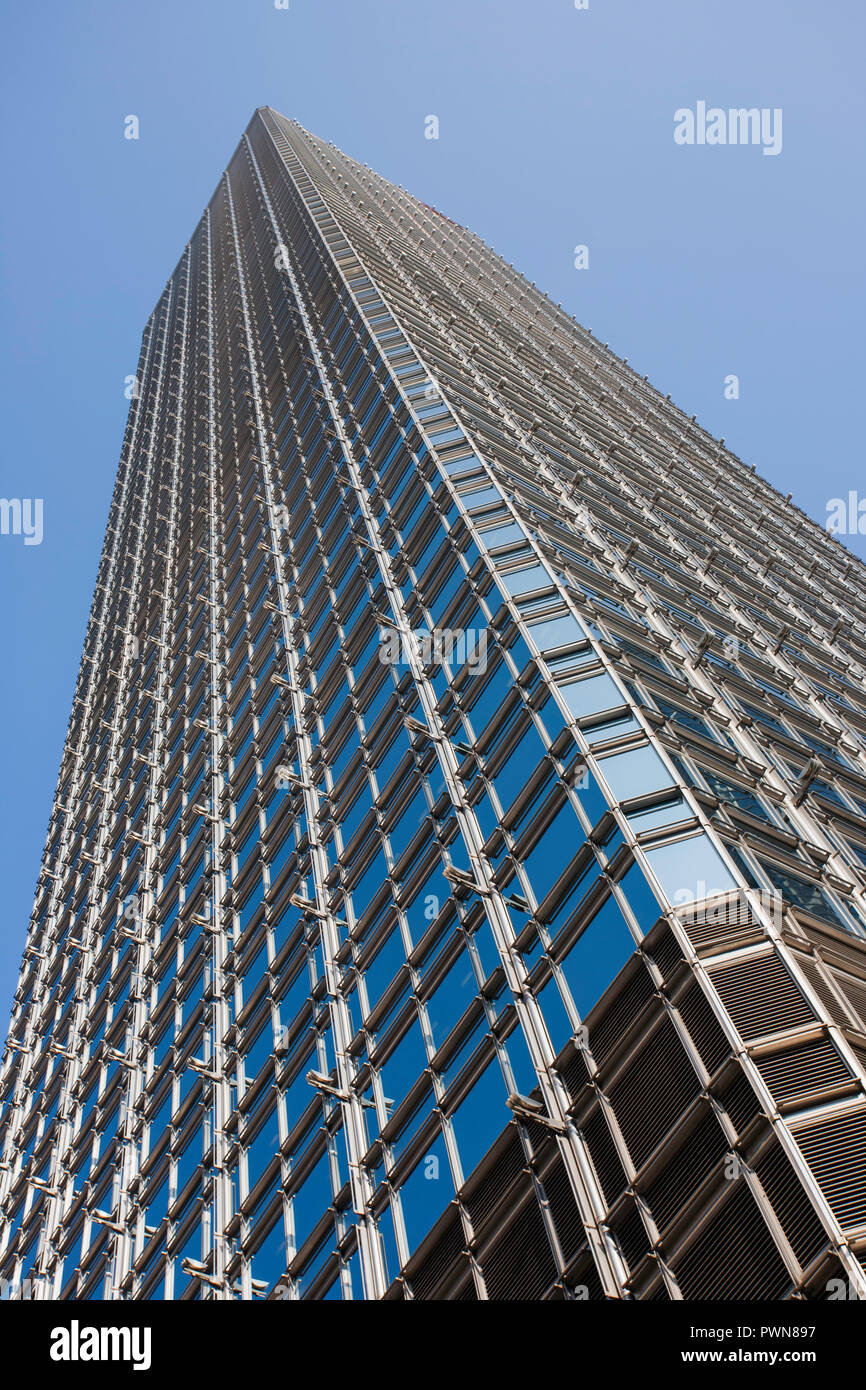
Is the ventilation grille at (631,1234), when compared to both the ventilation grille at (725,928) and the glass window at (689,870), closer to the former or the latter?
the ventilation grille at (725,928)

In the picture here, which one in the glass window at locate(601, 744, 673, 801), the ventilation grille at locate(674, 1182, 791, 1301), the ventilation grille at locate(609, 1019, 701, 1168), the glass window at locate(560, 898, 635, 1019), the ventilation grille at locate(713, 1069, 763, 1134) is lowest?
the ventilation grille at locate(674, 1182, 791, 1301)

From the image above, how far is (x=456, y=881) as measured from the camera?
22891 millimetres

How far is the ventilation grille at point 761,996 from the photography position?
1586cm

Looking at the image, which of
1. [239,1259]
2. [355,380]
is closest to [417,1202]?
[239,1259]

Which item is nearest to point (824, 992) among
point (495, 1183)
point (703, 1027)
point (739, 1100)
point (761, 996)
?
point (761, 996)

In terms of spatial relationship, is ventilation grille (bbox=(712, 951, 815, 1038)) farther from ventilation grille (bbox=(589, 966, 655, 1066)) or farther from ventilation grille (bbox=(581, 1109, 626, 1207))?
ventilation grille (bbox=(581, 1109, 626, 1207))

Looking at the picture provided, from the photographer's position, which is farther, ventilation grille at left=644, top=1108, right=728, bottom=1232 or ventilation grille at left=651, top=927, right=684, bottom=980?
ventilation grille at left=651, top=927, right=684, bottom=980

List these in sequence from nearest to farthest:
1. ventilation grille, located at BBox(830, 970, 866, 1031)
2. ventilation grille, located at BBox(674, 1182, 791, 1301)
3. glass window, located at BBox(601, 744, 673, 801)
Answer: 1. ventilation grille, located at BBox(674, 1182, 791, 1301)
2. ventilation grille, located at BBox(830, 970, 866, 1031)
3. glass window, located at BBox(601, 744, 673, 801)

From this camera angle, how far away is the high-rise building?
16266mm

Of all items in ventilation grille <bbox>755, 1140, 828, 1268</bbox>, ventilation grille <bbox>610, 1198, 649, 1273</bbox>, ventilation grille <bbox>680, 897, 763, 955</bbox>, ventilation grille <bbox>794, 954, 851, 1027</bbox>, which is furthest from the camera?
ventilation grille <bbox>680, 897, 763, 955</bbox>

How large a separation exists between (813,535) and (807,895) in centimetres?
3883

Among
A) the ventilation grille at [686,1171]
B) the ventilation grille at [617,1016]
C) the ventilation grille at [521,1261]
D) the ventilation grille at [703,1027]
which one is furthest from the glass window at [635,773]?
the ventilation grille at [521,1261]

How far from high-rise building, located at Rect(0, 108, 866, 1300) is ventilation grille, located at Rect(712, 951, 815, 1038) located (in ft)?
0.13

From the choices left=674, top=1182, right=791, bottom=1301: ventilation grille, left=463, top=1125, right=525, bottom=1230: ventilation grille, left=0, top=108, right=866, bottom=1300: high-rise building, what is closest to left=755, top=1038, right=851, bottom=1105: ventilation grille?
left=0, top=108, right=866, bottom=1300: high-rise building
